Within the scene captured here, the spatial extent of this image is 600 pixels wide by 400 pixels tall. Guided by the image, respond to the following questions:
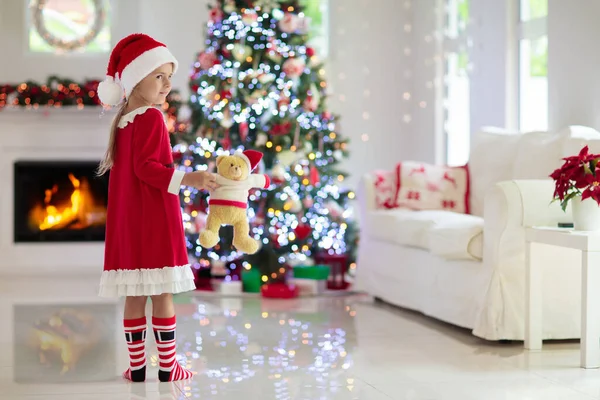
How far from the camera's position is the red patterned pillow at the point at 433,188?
589 cm

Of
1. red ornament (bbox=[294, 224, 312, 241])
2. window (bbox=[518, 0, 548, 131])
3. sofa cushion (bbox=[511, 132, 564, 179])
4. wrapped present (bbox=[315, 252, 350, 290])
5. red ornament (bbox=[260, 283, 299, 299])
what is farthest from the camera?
wrapped present (bbox=[315, 252, 350, 290])

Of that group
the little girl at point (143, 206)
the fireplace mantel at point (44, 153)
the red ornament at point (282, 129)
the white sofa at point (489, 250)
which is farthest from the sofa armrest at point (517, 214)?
the fireplace mantel at point (44, 153)

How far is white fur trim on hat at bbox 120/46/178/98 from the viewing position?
351 centimetres

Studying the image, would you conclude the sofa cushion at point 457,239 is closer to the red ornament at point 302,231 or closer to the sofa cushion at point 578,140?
the sofa cushion at point 578,140

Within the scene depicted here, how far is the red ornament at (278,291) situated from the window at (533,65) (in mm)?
1806

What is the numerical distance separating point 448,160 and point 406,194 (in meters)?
1.95

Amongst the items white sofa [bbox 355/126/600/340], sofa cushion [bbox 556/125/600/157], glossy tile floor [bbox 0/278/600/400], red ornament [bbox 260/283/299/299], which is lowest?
glossy tile floor [bbox 0/278/600/400]

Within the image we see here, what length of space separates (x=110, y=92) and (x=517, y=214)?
1.85 metres

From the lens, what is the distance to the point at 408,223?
5469mm

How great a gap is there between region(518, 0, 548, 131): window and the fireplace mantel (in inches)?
123

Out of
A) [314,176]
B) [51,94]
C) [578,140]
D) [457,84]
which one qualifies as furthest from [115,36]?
[578,140]

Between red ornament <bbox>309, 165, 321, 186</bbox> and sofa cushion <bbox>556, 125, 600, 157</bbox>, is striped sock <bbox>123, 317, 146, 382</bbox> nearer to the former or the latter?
sofa cushion <bbox>556, 125, 600, 157</bbox>

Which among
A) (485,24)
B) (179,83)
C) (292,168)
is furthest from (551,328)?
(179,83)

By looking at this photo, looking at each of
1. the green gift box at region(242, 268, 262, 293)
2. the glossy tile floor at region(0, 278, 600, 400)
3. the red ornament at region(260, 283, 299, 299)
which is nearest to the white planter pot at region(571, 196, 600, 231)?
the glossy tile floor at region(0, 278, 600, 400)
